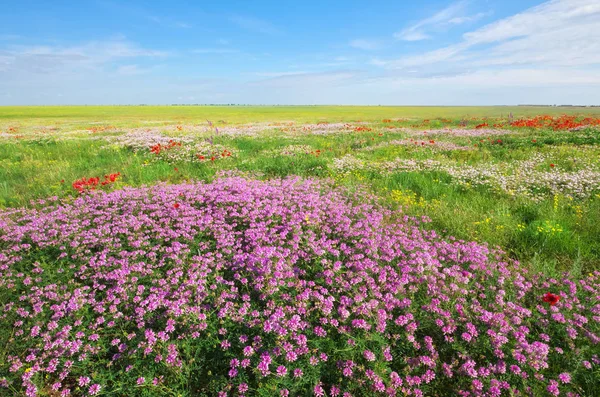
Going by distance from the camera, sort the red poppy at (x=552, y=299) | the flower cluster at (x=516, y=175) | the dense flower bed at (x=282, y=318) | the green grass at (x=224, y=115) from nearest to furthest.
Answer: the dense flower bed at (x=282, y=318)
the red poppy at (x=552, y=299)
the flower cluster at (x=516, y=175)
the green grass at (x=224, y=115)

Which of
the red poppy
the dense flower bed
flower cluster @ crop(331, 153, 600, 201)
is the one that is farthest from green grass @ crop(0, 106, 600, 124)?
the red poppy

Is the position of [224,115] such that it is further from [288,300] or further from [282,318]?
[282,318]

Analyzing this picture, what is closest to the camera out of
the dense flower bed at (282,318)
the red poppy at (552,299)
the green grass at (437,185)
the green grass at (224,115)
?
the dense flower bed at (282,318)

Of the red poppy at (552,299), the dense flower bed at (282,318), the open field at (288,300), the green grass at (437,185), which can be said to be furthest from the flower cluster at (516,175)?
the red poppy at (552,299)

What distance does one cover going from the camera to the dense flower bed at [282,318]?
2.69 metres

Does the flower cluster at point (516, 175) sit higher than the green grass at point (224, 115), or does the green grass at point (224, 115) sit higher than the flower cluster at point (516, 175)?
the green grass at point (224, 115)

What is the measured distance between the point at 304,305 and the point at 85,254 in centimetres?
329

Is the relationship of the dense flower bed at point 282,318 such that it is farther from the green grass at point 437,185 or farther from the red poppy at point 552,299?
the green grass at point 437,185

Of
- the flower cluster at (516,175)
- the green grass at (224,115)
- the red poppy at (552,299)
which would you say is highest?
the green grass at (224,115)

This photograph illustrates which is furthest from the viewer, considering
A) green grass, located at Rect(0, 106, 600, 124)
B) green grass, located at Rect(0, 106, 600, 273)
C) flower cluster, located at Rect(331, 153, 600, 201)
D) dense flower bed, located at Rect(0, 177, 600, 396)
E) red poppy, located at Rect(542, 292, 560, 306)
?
green grass, located at Rect(0, 106, 600, 124)

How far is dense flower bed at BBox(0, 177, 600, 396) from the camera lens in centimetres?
269

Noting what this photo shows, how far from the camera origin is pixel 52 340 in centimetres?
303

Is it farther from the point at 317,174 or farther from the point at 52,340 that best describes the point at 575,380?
the point at 317,174

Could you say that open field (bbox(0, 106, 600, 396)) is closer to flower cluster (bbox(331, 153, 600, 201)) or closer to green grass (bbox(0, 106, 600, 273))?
green grass (bbox(0, 106, 600, 273))
